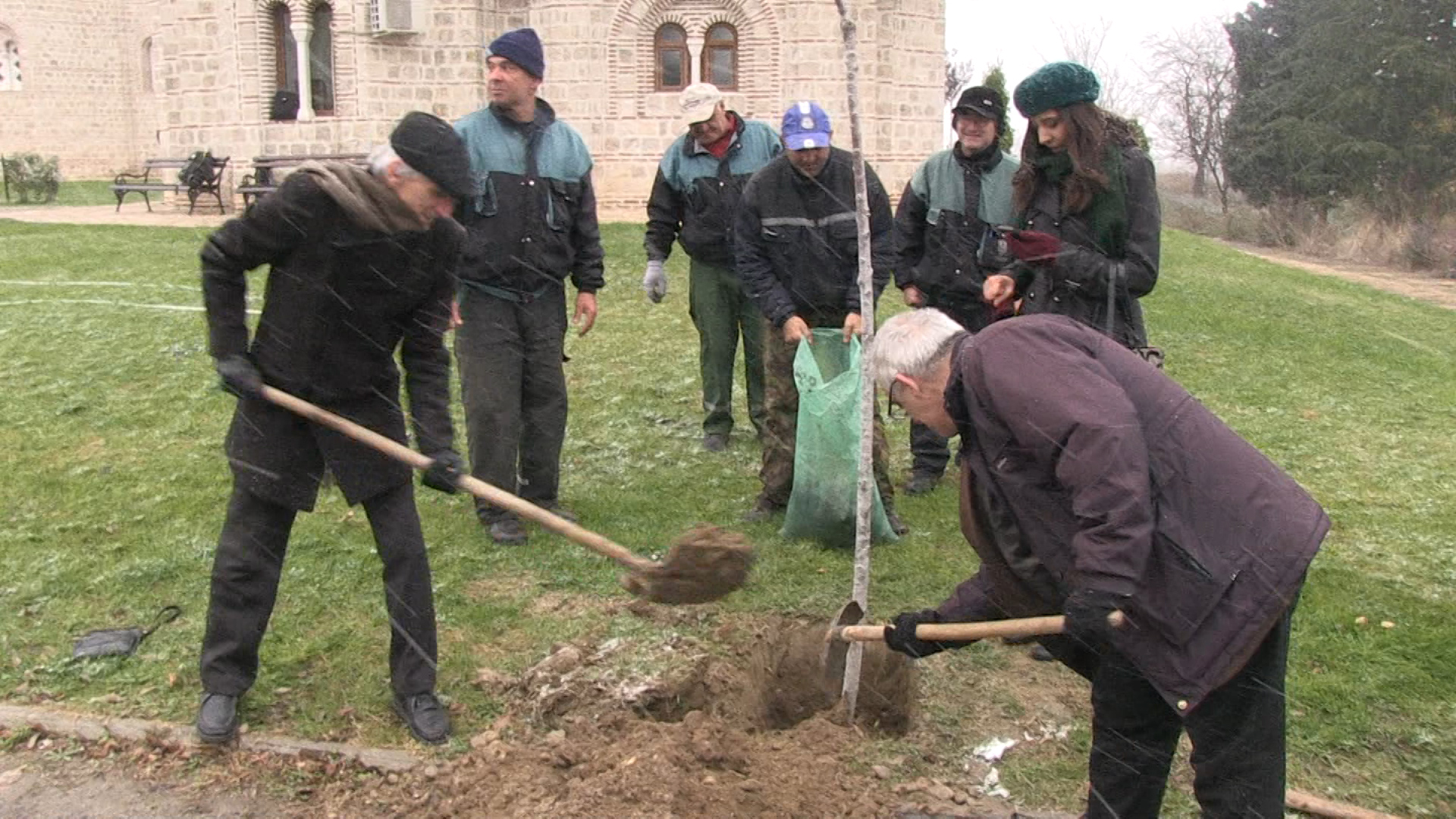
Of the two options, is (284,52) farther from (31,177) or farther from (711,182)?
(711,182)

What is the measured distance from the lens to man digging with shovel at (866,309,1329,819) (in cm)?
256

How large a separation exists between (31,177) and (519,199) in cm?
2636

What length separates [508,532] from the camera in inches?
224

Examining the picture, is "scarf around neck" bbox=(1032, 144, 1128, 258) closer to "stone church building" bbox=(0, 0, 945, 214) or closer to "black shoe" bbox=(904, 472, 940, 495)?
"black shoe" bbox=(904, 472, 940, 495)

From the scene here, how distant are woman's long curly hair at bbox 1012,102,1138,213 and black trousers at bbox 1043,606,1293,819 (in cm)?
186

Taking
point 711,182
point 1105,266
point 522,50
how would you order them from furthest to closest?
1. point 711,182
2. point 522,50
3. point 1105,266

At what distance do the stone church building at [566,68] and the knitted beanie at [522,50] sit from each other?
Answer: 15023mm

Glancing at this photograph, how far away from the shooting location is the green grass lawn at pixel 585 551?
4.13m

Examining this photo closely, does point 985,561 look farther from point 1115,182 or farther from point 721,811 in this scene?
point 1115,182

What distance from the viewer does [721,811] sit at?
338 cm

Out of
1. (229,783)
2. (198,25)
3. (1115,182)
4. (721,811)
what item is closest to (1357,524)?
(1115,182)

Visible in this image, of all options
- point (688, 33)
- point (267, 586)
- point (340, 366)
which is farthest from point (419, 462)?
point (688, 33)

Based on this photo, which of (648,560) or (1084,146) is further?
(1084,146)

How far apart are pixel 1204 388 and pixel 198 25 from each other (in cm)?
1897
